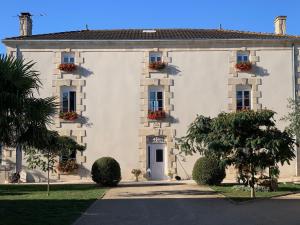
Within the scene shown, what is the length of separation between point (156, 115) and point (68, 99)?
4598 mm

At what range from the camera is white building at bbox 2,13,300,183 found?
87.8 feet

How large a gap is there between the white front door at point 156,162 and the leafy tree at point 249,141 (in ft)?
31.6

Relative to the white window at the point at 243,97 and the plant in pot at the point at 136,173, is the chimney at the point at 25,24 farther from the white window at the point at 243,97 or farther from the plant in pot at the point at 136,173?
the white window at the point at 243,97

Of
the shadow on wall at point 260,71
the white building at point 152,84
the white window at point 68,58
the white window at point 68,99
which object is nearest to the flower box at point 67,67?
the white building at point 152,84

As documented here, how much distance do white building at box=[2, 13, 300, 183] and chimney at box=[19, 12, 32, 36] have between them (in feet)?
6.19

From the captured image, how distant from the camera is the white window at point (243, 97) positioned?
88.8 ft

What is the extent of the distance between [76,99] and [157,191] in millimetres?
8874

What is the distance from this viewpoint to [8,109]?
11.2 m

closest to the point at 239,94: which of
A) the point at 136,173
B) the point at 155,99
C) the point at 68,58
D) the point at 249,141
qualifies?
the point at 155,99

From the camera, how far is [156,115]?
2666cm

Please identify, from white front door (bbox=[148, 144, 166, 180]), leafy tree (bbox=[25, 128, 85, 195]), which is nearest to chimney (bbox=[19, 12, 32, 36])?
leafy tree (bbox=[25, 128, 85, 195])

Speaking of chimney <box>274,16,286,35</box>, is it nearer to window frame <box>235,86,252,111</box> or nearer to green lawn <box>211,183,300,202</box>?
window frame <box>235,86,252,111</box>

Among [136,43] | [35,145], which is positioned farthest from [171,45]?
[35,145]

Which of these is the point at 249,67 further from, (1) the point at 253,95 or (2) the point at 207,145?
(2) the point at 207,145
